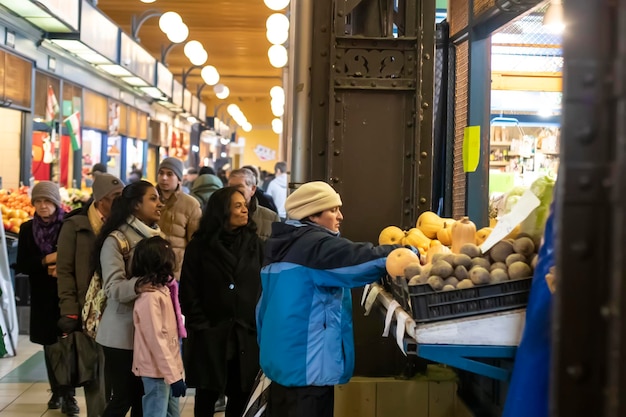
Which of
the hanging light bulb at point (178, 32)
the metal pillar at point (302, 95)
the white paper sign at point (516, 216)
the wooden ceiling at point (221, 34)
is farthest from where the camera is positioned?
the wooden ceiling at point (221, 34)

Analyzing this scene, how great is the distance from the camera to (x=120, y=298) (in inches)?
189

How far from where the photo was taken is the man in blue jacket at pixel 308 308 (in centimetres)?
371

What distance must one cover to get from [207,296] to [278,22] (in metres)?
8.92

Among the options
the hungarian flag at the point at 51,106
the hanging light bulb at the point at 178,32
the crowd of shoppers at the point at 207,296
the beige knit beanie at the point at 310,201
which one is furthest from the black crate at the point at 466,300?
the hanging light bulb at the point at 178,32

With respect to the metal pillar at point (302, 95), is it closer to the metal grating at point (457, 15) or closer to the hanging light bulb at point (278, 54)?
the metal grating at point (457, 15)

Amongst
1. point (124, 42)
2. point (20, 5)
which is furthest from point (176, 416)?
point (124, 42)

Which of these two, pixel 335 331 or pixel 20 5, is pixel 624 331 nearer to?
pixel 335 331

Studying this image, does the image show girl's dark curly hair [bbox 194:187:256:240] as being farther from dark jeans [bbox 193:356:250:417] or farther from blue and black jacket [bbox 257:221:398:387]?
blue and black jacket [bbox 257:221:398:387]

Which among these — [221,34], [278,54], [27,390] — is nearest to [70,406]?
[27,390]

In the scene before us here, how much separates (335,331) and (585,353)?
2.39m

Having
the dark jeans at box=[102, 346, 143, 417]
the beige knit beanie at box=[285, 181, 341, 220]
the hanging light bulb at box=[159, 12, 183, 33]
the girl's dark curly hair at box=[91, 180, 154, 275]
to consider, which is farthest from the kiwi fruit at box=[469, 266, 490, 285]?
the hanging light bulb at box=[159, 12, 183, 33]

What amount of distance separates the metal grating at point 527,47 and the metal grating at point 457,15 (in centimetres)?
26

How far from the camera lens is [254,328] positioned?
5.06m

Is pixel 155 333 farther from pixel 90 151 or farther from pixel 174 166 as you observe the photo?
pixel 90 151
